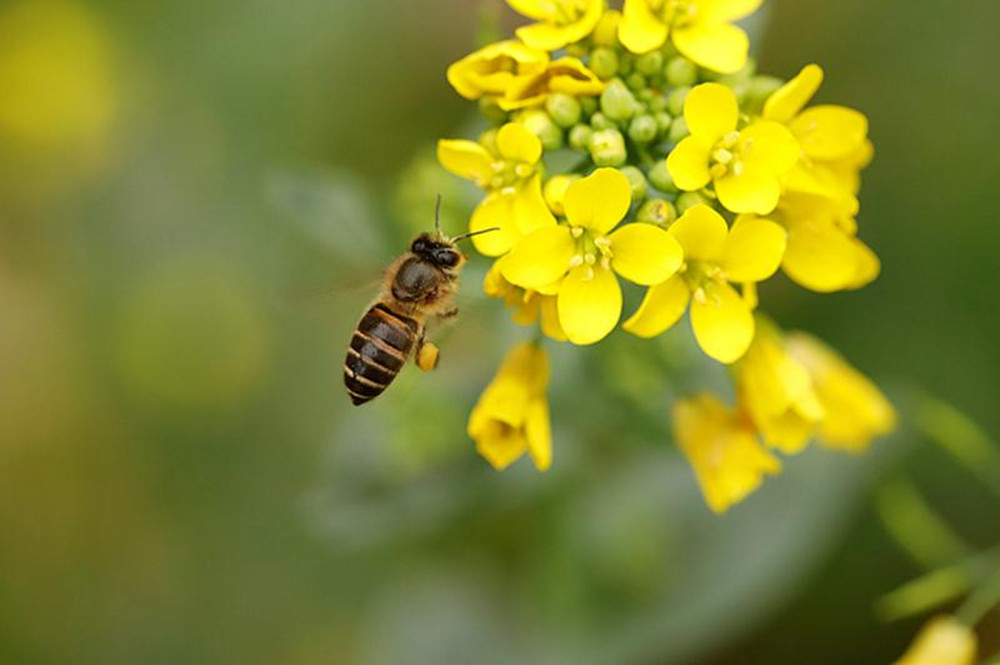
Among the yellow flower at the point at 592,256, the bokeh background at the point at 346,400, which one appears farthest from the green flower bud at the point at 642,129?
the bokeh background at the point at 346,400

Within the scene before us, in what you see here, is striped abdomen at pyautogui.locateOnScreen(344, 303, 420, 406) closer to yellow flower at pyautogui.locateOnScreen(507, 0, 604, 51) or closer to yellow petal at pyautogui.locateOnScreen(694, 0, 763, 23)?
yellow flower at pyautogui.locateOnScreen(507, 0, 604, 51)

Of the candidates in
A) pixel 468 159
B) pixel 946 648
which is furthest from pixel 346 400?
pixel 946 648

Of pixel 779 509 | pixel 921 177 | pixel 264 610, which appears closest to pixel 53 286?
pixel 264 610

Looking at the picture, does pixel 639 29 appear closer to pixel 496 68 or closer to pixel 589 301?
pixel 496 68

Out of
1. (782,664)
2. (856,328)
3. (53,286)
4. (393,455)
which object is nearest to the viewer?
(393,455)

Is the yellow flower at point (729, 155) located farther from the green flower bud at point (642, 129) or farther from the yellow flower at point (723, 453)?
the yellow flower at point (723, 453)

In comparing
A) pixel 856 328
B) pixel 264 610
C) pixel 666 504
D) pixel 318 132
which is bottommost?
pixel 264 610

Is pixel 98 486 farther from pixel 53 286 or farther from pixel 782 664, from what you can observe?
pixel 782 664
